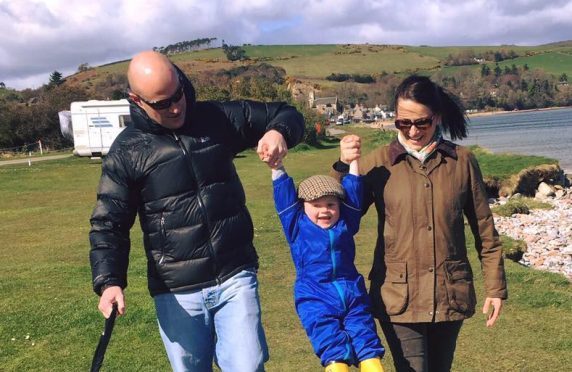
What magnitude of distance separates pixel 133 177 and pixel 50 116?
49.3 metres

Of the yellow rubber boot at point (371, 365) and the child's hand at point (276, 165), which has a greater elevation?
the child's hand at point (276, 165)

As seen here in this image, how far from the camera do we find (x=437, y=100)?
3.46 m

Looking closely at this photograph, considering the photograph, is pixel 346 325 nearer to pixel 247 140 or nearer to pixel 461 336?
pixel 247 140

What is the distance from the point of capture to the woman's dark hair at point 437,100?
3.43 metres

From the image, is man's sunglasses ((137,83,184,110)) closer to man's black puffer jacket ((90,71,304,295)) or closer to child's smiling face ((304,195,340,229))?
man's black puffer jacket ((90,71,304,295))

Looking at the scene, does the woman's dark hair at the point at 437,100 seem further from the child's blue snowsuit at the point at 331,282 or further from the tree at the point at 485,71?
the tree at the point at 485,71

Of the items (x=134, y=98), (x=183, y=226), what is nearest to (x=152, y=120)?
(x=134, y=98)

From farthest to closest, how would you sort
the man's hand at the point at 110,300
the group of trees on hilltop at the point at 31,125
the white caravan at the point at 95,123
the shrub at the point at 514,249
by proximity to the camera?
the group of trees on hilltop at the point at 31,125 < the white caravan at the point at 95,123 < the shrub at the point at 514,249 < the man's hand at the point at 110,300

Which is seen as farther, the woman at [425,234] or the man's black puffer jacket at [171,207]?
the woman at [425,234]

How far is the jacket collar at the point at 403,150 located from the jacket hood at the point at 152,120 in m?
1.19

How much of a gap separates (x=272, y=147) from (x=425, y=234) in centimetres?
100

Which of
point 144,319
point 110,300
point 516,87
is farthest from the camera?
point 516,87

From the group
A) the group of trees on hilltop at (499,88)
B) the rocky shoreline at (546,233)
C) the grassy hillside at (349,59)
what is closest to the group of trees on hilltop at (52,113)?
the rocky shoreline at (546,233)

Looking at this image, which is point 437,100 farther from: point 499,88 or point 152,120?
point 499,88
